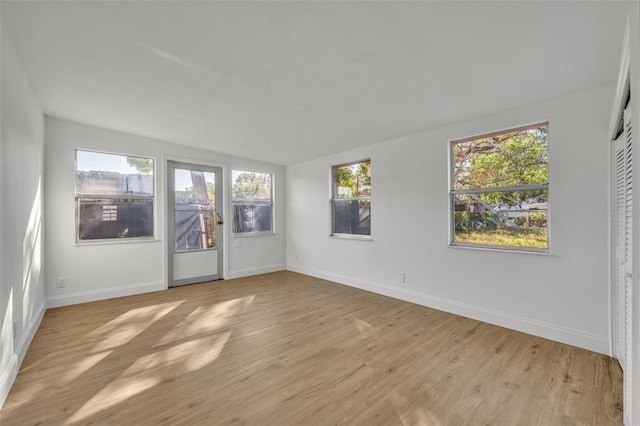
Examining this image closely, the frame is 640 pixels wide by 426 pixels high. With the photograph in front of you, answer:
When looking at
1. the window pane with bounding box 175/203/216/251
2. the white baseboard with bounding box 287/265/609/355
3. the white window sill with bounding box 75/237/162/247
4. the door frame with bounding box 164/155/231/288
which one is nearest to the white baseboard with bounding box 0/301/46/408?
the white window sill with bounding box 75/237/162/247

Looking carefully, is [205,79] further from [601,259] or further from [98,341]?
[601,259]

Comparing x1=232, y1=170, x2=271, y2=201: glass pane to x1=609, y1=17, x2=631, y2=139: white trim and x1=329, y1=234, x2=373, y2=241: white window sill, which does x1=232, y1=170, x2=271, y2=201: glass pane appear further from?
x1=609, y1=17, x2=631, y2=139: white trim

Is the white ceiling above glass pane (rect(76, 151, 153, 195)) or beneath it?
above

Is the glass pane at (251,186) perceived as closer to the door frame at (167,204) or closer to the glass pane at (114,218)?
the door frame at (167,204)

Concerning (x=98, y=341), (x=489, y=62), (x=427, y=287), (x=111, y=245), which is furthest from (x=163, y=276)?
(x=489, y=62)

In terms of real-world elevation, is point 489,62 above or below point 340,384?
above

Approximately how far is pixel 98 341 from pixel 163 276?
1.91m

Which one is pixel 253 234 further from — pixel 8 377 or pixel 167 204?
pixel 8 377

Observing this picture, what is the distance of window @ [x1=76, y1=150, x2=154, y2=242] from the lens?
13.0 feet

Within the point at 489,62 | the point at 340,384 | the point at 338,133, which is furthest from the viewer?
the point at 338,133

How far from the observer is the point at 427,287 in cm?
369

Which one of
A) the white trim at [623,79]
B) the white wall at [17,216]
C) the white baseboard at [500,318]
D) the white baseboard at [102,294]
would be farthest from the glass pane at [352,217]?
the white wall at [17,216]

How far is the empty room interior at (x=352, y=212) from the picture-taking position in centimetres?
174

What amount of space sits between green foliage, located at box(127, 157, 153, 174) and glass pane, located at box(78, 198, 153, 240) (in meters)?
0.51
